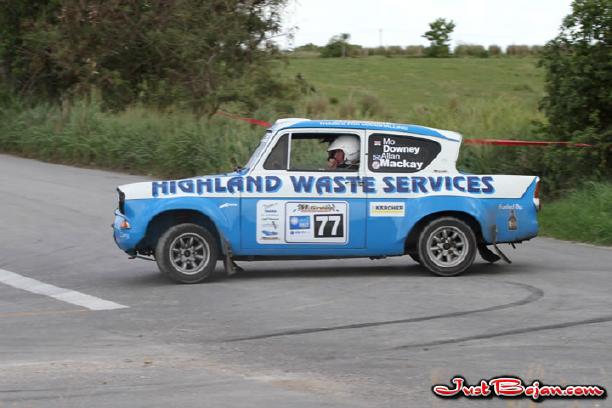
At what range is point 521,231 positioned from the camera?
1252cm

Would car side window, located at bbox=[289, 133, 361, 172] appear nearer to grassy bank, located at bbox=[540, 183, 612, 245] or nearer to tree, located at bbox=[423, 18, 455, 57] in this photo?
grassy bank, located at bbox=[540, 183, 612, 245]

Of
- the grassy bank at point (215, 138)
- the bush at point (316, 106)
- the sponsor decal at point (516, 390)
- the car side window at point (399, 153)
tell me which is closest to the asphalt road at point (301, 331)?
the sponsor decal at point (516, 390)

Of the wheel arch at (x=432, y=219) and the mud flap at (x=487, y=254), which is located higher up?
the wheel arch at (x=432, y=219)

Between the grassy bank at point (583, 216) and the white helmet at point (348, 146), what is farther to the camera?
the grassy bank at point (583, 216)

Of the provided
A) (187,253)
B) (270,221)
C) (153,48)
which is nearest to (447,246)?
(270,221)

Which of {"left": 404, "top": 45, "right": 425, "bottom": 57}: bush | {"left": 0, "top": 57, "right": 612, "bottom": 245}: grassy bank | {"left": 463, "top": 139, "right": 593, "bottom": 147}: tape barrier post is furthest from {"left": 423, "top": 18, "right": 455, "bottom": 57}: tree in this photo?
{"left": 463, "top": 139, "right": 593, "bottom": 147}: tape barrier post

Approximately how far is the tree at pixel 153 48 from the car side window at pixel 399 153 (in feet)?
51.1

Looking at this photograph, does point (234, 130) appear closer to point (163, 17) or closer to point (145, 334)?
point (163, 17)

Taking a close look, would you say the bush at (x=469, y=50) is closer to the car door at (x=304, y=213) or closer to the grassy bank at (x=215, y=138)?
the grassy bank at (x=215, y=138)

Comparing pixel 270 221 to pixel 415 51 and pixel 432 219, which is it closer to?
pixel 432 219

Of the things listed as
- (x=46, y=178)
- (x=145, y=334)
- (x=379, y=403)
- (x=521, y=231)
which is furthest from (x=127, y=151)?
(x=379, y=403)

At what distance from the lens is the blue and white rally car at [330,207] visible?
483 inches

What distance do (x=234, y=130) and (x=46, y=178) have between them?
13.3 feet

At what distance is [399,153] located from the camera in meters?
12.6
